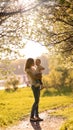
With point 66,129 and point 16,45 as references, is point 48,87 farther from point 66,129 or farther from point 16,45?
point 66,129

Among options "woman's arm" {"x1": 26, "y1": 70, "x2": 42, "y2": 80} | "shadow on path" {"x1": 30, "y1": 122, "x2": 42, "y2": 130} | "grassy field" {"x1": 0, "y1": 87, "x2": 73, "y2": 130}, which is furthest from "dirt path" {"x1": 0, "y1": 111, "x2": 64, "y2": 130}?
"woman's arm" {"x1": 26, "y1": 70, "x2": 42, "y2": 80}

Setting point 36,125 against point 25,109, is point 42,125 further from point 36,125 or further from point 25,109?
point 25,109

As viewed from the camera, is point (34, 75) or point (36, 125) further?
point (34, 75)

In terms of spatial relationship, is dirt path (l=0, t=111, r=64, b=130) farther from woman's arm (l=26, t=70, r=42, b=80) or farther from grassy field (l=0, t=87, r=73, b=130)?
woman's arm (l=26, t=70, r=42, b=80)

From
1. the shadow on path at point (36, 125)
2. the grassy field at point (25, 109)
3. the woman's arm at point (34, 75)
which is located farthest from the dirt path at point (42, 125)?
the woman's arm at point (34, 75)

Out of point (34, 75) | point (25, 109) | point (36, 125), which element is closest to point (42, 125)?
point (36, 125)

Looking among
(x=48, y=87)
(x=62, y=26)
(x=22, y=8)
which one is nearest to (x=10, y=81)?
(x=48, y=87)

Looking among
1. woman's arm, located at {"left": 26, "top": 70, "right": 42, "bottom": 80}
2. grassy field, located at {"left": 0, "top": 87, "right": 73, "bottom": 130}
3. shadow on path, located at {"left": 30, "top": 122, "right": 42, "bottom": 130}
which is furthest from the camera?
grassy field, located at {"left": 0, "top": 87, "right": 73, "bottom": 130}

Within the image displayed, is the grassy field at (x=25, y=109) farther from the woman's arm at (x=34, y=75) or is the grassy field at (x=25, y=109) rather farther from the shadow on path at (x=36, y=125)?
the woman's arm at (x=34, y=75)

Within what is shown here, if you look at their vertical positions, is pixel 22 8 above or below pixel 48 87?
above

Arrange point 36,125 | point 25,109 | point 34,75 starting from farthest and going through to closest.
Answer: point 25,109 → point 34,75 → point 36,125

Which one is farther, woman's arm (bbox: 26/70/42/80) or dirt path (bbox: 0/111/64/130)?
woman's arm (bbox: 26/70/42/80)

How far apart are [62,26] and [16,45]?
2.43 meters

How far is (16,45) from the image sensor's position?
13.5m
